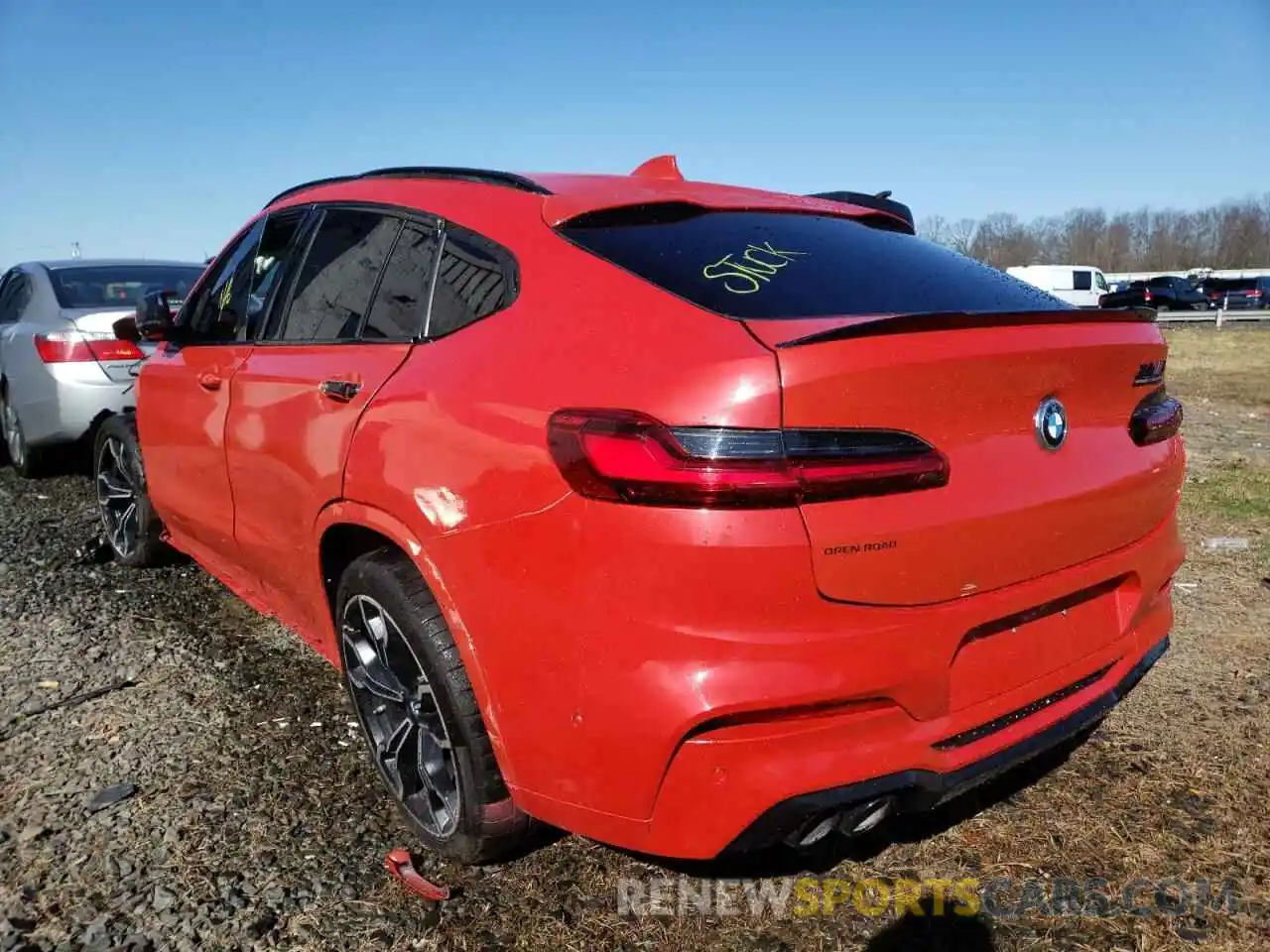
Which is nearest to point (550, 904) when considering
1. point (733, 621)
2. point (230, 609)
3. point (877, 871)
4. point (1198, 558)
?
point (877, 871)

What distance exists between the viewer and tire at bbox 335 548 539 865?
2049mm

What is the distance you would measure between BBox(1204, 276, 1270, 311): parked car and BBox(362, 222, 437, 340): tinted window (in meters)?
43.6

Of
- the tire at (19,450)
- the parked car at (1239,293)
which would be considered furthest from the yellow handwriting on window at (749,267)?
the parked car at (1239,293)

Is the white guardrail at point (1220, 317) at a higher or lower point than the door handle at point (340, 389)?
lower

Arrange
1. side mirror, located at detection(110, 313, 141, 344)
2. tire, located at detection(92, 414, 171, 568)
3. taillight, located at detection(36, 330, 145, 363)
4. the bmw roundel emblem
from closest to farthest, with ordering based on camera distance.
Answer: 1. the bmw roundel emblem
2. side mirror, located at detection(110, 313, 141, 344)
3. tire, located at detection(92, 414, 171, 568)
4. taillight, located at detection(36, 330, 145, 363)

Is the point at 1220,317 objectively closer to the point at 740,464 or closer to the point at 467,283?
the point at 467,283

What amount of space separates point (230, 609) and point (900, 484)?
11.1ft

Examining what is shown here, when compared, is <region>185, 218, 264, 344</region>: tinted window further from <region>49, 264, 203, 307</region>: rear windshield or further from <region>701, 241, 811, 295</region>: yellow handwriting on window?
<region>49, 264, 203, 307</region>: rear windshield

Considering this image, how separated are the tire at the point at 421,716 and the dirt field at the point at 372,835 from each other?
135mm

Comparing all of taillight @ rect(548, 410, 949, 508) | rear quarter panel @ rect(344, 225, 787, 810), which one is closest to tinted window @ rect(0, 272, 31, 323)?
rear quarter panel @ rect(344, 225, 787, 810)

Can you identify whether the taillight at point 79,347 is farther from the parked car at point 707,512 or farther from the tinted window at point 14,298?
the parked car at point 707,512

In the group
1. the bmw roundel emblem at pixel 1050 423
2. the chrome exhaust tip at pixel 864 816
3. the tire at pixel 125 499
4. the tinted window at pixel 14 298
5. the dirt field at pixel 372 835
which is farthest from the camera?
the tinted window at pixel 14 298

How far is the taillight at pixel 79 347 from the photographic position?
565cm

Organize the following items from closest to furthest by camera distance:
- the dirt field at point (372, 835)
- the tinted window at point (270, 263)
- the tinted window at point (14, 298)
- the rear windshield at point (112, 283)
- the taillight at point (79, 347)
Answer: the dirt field at point (372, 835) < the tinted window at point (270, 263) < the taillight at point (79, 347) < the rear windshield at point (112, 283) < the tinted window at point (14, 298)
